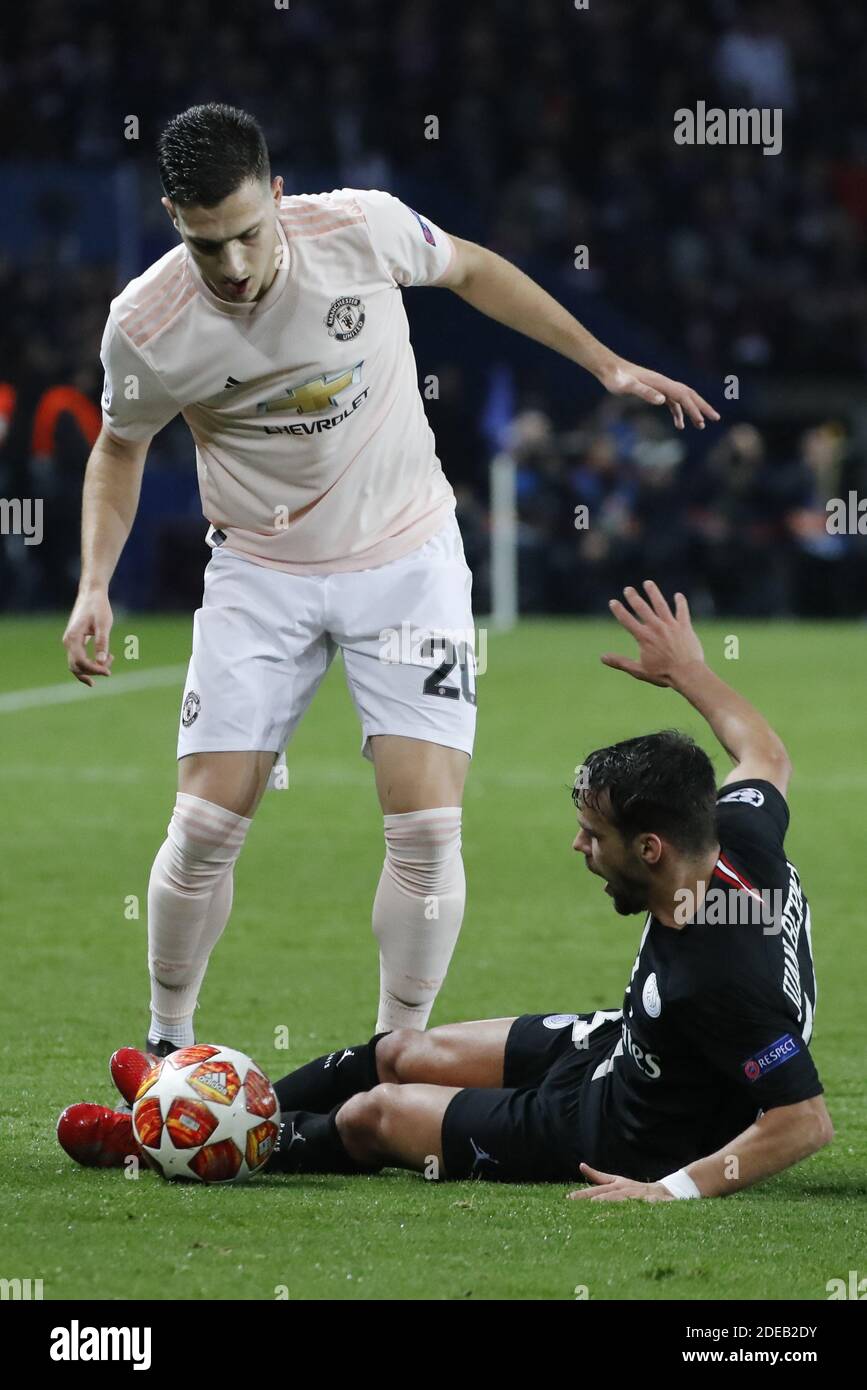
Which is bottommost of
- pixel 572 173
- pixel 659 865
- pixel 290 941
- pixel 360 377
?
pixel 290 941

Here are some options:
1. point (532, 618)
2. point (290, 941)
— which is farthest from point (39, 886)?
point (532, 618)

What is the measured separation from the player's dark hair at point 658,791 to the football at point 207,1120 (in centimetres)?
97

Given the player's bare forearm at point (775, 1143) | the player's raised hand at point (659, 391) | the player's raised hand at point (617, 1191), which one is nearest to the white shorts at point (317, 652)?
the player's raised hand at point (659, 391)

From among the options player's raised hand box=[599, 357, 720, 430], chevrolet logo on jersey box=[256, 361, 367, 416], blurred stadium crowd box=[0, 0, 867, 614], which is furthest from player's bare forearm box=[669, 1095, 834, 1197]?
blurred stadium crowd box=[0, 0, 867, 614]

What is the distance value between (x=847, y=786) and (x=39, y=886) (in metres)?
4.49

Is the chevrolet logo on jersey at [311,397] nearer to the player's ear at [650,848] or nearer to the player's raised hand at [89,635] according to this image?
the player's raised hand at [89,635]

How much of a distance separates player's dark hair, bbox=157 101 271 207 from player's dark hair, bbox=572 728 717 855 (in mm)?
1412

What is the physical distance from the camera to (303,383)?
491 centimetres

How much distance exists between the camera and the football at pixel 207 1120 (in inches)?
173

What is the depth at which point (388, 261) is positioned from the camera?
5.00 meters

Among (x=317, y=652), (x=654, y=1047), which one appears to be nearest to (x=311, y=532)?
(x=317, y=652)
